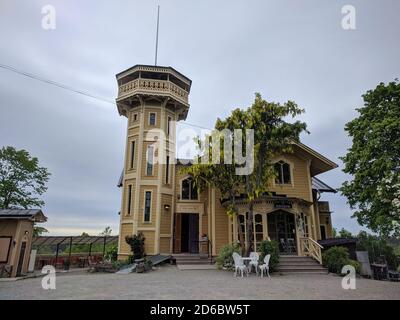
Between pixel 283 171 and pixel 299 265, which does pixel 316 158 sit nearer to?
pixel 283 171

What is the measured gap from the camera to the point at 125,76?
18.1m

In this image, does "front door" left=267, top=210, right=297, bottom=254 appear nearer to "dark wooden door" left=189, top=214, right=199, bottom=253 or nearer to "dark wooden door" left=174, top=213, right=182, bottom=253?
"dark wooden door" left=189, top=214, right=199, bottom=253

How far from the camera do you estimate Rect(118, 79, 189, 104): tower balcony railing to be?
17.2 meters

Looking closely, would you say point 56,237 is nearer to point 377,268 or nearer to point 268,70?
Answer: point 268,70

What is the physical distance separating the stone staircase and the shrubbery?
45cm

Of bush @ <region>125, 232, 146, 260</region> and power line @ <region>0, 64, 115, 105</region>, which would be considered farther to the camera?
bush @ <region>125, 232, 146, 260</region>

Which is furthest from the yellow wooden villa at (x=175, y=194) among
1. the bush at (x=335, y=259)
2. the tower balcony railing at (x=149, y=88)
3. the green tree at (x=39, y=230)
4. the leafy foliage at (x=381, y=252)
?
the green tree at (x=39, y=230)

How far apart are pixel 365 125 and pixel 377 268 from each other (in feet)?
25.6

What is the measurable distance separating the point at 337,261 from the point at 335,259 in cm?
14

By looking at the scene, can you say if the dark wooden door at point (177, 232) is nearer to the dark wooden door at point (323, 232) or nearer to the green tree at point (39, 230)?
the dark wooden door at point (323, 232)

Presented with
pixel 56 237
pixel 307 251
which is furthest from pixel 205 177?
pixel 56 237

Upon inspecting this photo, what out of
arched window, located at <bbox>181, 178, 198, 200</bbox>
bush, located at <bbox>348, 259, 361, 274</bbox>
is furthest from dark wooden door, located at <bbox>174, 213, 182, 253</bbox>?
bush, located at <bbox>348, 259, 361, 274</bbox>

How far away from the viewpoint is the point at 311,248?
1288cm
